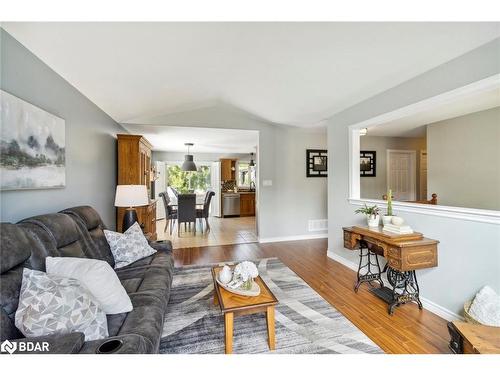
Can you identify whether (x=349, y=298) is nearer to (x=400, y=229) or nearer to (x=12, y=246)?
(x=400, y=229)

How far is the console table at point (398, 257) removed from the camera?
203 centimetres

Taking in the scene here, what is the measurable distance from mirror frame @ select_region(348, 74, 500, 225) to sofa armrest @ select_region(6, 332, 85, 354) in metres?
2.79

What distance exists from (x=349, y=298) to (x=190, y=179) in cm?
703

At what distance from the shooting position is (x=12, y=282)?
110 centimetres

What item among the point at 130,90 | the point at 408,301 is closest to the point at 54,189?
the point at 130,90

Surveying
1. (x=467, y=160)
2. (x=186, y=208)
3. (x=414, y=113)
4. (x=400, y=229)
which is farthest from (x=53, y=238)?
(x=467, y=160)

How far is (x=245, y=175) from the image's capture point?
886 cm

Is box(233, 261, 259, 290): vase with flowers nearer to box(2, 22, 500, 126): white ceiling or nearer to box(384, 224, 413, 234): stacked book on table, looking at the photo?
box(384, 224, 413, 234): stacked book on table

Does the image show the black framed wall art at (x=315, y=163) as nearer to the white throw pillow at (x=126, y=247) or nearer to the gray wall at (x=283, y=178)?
the gray wall at (x=283, y=178)

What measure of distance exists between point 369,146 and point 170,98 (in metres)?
4.61

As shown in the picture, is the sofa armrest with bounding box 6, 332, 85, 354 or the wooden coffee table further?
the wooden coffee table

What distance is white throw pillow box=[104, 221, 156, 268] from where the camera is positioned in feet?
7.45

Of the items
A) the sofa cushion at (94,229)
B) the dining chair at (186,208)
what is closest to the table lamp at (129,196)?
the sofa cushion at (94,229)

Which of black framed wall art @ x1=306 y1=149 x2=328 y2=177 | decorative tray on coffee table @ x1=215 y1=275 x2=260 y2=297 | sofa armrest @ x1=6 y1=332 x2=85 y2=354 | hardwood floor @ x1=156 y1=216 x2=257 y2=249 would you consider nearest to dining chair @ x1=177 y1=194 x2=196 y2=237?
hardwood floor @ x1=156 y1=216 x2=257 y2=249
